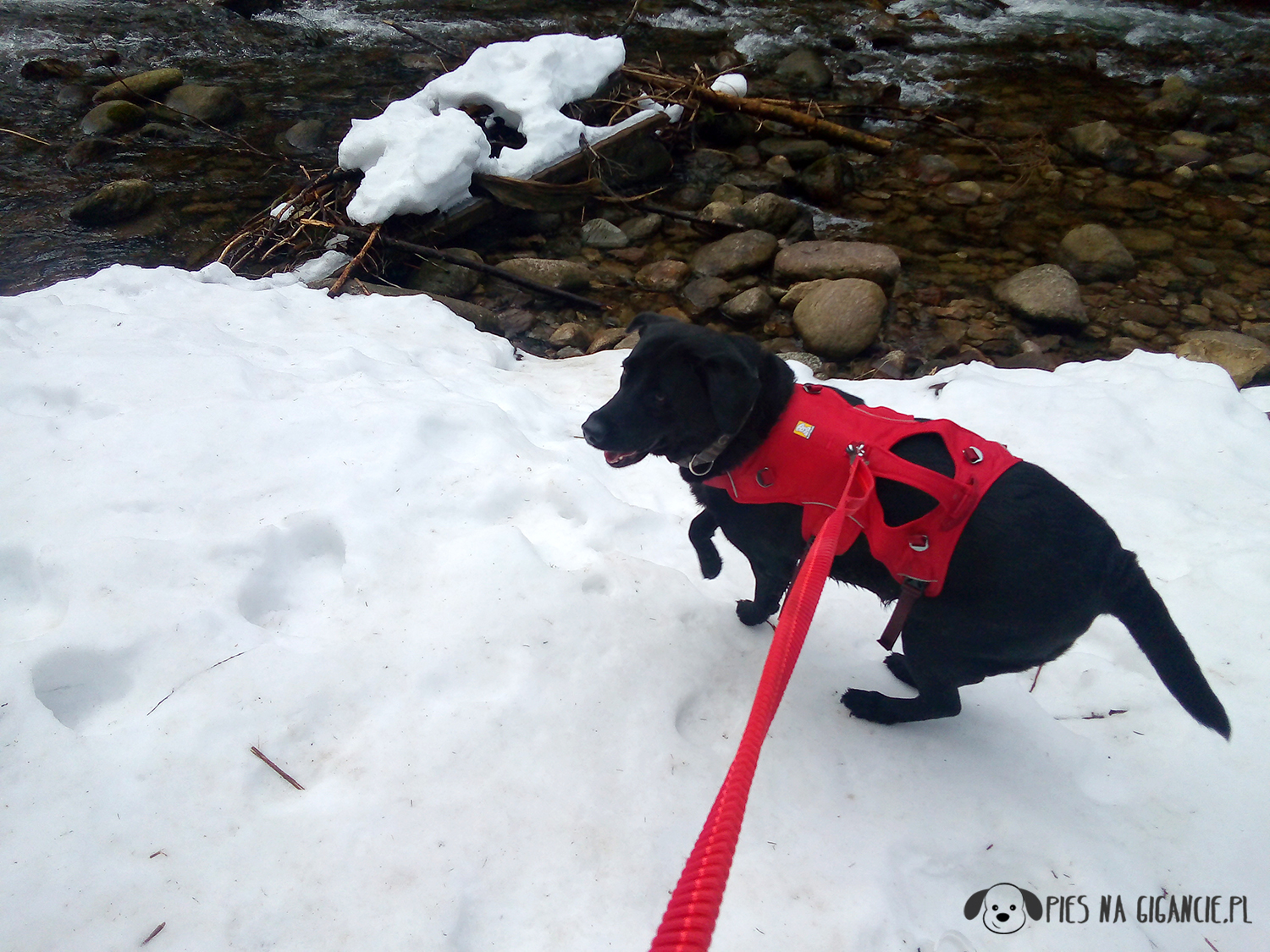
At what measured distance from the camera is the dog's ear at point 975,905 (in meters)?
1.92

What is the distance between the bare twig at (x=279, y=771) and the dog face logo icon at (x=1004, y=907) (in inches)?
74.3

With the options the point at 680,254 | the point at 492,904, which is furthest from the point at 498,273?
the point at 492,904

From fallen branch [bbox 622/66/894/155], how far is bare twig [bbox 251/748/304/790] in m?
8.69

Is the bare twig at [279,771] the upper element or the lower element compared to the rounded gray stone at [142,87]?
lower

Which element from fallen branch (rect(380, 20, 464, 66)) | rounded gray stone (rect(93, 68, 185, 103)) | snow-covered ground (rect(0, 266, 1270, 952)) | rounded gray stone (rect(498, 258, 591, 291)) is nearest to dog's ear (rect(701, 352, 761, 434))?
snow-covered ground (rect(0, 266, 1270, 952))

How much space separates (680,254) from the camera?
692cm

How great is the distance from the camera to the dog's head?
7.80 ft

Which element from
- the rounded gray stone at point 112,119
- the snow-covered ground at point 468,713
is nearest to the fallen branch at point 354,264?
the snow-covered ground at point 468,713

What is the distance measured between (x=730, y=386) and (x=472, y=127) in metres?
5.39

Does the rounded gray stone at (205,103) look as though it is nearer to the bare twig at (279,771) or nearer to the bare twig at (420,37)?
the bare twig at (420,37)

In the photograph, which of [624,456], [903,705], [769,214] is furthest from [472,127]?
[903,705]

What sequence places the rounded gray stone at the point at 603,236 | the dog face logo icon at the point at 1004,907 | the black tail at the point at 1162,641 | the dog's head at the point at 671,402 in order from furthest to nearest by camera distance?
the rounded gray stone at the point at 603,236, the dog's head at the point at 671,402, the black tail at the point at 1162,641, the dog face logo icon at the point at 1004,907

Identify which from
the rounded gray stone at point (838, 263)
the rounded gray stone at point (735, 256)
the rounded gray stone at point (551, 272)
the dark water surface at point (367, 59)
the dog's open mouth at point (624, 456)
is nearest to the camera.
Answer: the dog's open mouth at point (624, 456)

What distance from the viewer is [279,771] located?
6.36 feet
